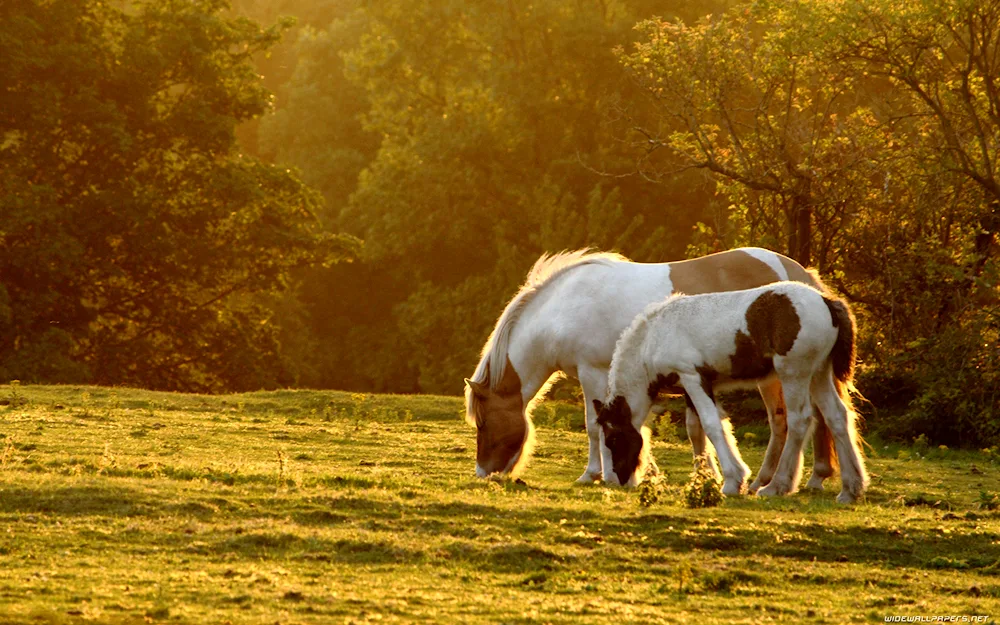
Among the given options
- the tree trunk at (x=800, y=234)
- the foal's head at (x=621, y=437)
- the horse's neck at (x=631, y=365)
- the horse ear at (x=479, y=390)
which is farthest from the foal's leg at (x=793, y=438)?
the tree trunk at (x=800, y=234)

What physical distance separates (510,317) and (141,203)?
1848 centimetres

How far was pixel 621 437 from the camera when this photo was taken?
11789mm

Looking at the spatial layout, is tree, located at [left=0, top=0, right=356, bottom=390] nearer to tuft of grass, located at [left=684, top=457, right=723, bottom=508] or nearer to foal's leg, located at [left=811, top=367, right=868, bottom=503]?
foal's leg, located at [left=811, top=367, right=868, bottom=503]

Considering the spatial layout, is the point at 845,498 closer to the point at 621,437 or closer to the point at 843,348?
the point at 843,348

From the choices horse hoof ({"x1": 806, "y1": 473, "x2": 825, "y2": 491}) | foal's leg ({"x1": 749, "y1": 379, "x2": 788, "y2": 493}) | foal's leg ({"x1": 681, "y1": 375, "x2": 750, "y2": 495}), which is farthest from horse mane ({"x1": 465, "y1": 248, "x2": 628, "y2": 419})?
horse hoof ({"x1": 806, "y1": 473, "x2": 825, "y2": 491})

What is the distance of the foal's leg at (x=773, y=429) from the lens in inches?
490

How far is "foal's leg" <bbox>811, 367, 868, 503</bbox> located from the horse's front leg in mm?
2109

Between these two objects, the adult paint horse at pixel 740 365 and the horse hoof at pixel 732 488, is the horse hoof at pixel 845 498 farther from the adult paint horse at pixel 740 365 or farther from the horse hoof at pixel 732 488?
the horse hoof at pixel 732 488

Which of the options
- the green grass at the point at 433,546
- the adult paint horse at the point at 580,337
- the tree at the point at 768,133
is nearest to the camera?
the green grass at the point at 433,546

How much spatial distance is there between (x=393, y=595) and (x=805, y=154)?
16.1m

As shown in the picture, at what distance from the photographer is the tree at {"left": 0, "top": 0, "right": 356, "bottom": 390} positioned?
95.8 feet

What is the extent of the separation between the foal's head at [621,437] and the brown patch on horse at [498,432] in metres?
1.23

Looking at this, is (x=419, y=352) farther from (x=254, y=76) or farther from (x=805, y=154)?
(x=805, y=154)

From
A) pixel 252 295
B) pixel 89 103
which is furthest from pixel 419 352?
pixel 89 103
